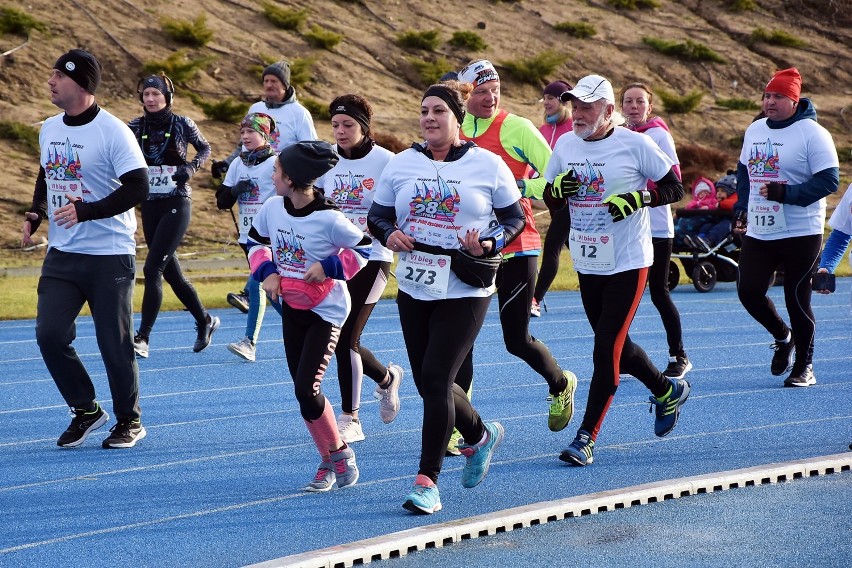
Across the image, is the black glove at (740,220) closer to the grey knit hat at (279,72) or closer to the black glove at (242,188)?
the black glove at (242,188)

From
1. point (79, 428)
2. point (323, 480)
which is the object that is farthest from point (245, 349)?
point (323, 480)

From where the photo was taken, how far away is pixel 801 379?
Result: 30.9 ft

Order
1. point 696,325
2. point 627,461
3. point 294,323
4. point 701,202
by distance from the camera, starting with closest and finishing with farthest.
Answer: point 294,323, point 627,461, point 696,325, point 701,202

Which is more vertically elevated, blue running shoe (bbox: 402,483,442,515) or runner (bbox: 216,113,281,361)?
blue running shoe (bbox: 402,483,442,515)

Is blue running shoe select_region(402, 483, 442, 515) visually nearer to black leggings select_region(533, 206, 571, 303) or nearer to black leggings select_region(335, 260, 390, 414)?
black leggings select_region(335, 260, 390, 414)

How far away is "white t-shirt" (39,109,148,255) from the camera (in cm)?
708

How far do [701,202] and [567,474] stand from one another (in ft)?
43.7

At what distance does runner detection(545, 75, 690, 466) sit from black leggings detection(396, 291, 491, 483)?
109cm

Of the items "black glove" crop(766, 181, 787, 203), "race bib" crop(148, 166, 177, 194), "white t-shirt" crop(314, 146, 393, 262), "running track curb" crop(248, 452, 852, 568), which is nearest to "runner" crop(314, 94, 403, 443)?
"white t-shirt" crop(314, 146, 393, 262)

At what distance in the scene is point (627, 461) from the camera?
6918 mm

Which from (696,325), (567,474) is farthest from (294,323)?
(696,325)

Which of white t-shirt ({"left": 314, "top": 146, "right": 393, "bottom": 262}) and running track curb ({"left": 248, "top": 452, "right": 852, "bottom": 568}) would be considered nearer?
running track curb ({"left": 248, "top": 452, "right": 852, "bottom": 568})

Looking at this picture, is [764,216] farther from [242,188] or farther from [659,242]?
[242,188]

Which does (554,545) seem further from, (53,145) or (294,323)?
(53,145)
